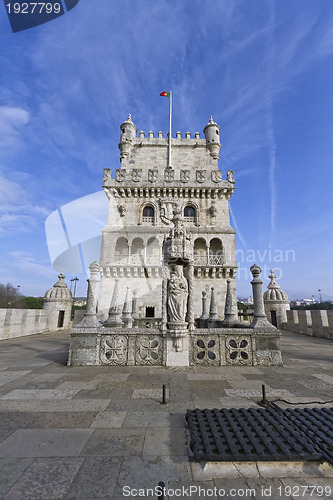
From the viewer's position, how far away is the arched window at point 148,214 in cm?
2561

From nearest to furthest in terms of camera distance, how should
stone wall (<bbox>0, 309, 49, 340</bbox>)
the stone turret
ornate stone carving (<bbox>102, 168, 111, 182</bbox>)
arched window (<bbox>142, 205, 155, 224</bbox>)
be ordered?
stone wall (<bbox>0, 309, 49, 340</bbox>), the stone turret, arched window (<bbox>142, 205, 155, 224</bbox>), ornate stone carving (<bbox>102, 168, 111, 182</bbox>)

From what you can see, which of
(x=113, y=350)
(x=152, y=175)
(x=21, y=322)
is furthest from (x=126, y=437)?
(x=152, y=175)

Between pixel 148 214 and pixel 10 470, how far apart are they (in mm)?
24466

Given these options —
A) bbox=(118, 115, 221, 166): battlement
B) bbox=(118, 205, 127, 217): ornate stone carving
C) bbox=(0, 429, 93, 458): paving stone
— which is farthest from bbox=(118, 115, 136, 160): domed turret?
bbox=(0, 429, 93, 458): paving stone

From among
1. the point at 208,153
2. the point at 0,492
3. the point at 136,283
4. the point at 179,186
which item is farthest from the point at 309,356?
the point at 208,153

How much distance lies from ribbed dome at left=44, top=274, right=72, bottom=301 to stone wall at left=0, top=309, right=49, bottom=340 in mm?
2741

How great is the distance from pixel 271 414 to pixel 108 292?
21.2 meters

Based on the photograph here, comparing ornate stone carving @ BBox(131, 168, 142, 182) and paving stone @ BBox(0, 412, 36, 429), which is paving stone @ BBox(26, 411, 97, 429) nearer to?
paving stone @ BBox(0, 412, 36, 429)

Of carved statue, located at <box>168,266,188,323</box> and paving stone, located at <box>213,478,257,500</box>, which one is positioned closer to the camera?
paving stone, located at <box>213,478,257,500</box>

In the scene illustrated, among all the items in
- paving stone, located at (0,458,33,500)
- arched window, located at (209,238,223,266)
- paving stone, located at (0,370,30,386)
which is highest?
arched window, located at (209,238,223,266)

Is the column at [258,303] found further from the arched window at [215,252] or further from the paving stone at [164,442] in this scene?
the arched window at [215,252]

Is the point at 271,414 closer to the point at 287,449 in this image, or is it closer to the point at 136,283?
the point at 287,449

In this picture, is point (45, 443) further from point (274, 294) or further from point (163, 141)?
point (163, 141)

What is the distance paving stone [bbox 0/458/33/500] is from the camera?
2338 millimetres
